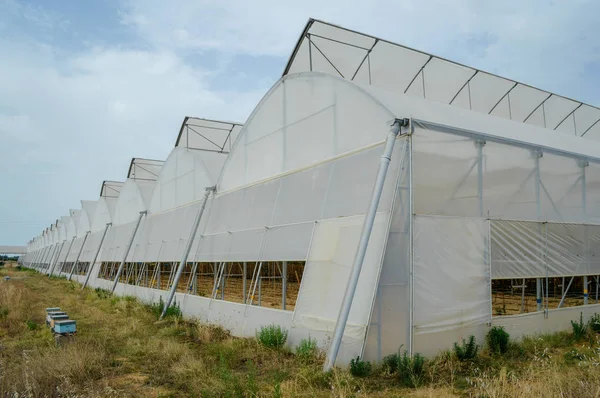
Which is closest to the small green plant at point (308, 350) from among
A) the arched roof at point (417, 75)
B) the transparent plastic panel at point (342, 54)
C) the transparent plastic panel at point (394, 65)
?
the arched roof at point (417, 75)

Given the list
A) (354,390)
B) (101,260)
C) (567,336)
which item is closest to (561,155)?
(567,336)

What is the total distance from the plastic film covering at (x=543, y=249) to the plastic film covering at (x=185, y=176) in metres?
11.0

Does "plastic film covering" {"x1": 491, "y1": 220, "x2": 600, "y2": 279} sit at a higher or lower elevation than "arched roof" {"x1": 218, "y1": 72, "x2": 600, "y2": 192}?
lower

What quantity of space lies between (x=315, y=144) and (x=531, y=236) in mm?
5435

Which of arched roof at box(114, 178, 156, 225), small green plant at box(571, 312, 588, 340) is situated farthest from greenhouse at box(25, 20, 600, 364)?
arched roof at box(114, 178, 156, 225)

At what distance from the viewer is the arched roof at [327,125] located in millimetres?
10352

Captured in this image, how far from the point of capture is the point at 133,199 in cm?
2772

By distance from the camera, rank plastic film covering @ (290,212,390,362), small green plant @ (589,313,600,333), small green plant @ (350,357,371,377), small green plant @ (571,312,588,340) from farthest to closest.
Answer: small green plant @ (589,313,600,333) < small green plant @ (571,312,588,340) < plastic film covering @ (290,212,390,362) < small green plant @ (350,357,371,377)

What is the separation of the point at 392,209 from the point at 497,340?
3310 mm

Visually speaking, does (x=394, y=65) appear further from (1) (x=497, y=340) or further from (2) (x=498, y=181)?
(1) (x=497, y=340)

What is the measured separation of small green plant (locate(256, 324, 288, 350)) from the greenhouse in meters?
0.23

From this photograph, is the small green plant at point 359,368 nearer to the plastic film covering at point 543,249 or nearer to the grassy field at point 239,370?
the grassy field at point 239,370

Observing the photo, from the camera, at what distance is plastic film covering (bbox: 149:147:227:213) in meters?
19.0

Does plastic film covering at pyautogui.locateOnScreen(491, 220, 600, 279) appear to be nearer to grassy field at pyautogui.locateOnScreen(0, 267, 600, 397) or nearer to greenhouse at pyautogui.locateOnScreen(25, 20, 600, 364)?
greenhouse at pyautogui.locateOnScreen(25, 20, 600, 364)
